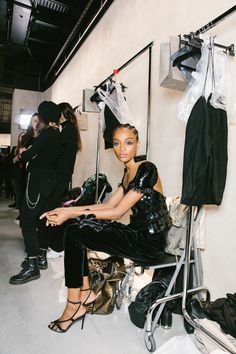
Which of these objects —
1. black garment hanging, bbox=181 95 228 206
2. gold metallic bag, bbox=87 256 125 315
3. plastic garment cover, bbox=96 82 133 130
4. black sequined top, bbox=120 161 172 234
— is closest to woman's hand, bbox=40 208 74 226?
black sequined top, bbox=120 161 172 234

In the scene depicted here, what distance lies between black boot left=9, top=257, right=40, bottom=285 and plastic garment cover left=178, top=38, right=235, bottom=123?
178cm

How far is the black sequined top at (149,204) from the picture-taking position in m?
1.68

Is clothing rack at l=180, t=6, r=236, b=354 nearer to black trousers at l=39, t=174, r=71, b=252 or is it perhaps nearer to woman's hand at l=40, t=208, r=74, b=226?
woman's hand at l=40, t=208, r=74, b=226

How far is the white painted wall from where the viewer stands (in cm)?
175

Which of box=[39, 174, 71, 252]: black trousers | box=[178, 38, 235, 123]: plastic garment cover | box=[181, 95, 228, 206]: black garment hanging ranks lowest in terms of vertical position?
box=[39, 174, 71, 252]: black trousers

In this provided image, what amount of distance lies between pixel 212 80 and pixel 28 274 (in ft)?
6.52

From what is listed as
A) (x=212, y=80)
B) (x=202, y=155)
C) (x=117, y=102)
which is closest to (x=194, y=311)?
(x=202, y=155)

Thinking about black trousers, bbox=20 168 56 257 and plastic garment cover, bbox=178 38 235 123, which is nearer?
plastic garment cover, bbox=178 38 235 123

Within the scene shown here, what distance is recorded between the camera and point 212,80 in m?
1.50

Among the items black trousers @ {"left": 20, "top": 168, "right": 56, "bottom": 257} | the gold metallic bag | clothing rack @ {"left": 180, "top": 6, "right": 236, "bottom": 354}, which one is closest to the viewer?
clothing rack @ {"left": 180, "top": 6, "right": 236, "bottom": 354}

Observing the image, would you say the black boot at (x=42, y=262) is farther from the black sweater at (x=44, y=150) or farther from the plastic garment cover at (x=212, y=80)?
the plastic garment cover at (x=212, y=80)

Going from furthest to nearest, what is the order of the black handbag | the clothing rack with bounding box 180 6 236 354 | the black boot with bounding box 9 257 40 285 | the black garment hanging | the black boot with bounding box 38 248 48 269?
the black boot with bounding box 38 248 48 269, the black boot with bounding box 9 257 40 285, the black handbag, the black garment hanging, the clothing rack with bounding box 180 6 236 354

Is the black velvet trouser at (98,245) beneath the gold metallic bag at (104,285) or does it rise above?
above

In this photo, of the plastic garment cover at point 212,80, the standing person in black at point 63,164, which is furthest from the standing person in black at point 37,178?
the plastic garment cover at point 212,80
